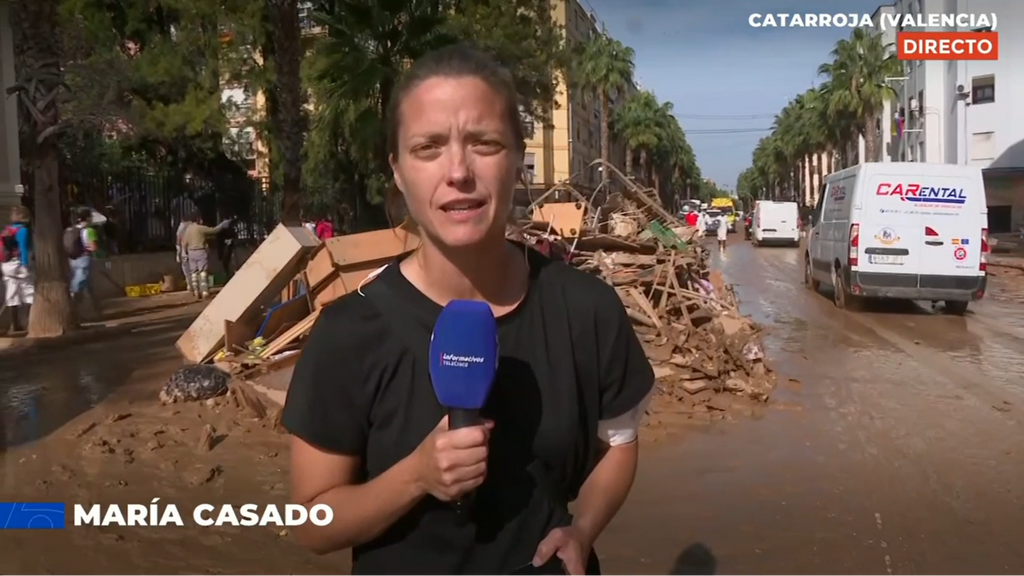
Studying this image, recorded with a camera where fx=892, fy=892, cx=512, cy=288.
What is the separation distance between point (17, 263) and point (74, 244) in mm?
1691

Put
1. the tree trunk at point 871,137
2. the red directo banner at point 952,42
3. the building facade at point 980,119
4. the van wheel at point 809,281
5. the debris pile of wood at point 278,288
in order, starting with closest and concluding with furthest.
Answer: the debris pile of wood at point 278,288 < the red directo banner at point 952,42 < the van wheel at point 809,281 < the building facade at point 980,119 < the tree trunk at point 871,137

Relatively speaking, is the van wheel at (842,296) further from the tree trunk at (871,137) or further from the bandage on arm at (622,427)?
the tree trunk at (871,137)

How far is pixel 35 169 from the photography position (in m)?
11.8

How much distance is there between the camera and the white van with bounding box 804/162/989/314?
45.1 ft

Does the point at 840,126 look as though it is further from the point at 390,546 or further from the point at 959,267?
the point at 390,546

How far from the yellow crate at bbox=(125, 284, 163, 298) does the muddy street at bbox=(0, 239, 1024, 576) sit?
7872 mm

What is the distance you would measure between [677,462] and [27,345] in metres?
8.96

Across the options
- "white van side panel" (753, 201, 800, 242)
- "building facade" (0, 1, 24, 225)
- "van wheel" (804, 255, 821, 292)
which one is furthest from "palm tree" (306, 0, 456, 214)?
"white van side panel" (753, 201, 800, 242)

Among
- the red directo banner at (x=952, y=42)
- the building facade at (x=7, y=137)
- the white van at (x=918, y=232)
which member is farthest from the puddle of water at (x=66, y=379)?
the white van at (x=918, y=232)

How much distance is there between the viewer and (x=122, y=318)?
14.6 metres

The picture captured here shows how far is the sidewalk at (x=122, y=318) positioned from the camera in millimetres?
11555

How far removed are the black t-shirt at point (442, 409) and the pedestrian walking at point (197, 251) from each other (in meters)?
16.0

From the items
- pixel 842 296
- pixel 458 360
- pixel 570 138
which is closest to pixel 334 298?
pixel 458 360

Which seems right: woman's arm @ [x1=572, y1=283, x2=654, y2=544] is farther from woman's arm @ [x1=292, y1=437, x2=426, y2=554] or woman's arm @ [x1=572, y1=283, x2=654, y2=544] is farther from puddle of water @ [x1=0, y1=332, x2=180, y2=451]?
puddle of water @ [x1=0, y1=332, x2=180, y2=451]
